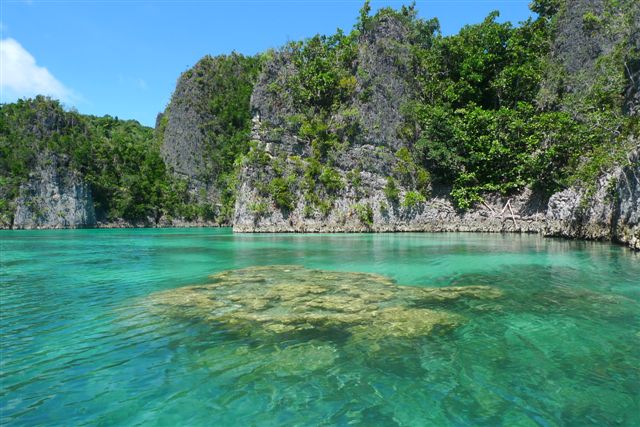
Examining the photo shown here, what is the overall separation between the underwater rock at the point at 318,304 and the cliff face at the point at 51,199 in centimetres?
4696

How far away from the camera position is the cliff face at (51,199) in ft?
146

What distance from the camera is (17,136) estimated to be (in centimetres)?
4794

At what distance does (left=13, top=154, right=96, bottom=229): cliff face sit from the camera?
4456cm

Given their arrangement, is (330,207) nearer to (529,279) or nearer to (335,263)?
(335,263)

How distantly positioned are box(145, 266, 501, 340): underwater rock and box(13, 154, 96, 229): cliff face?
4696 centimetres

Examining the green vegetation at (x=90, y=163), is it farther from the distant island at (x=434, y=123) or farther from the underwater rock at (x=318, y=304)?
the underwater rock at (x=318, y=304)

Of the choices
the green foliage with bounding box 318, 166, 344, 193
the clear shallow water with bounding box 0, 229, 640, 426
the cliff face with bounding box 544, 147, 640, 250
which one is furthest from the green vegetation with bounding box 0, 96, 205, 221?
the clear shallow water with bounding box 0, 229, 640, 426

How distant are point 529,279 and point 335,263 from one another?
17.2 ft

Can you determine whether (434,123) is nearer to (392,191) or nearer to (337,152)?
(392,191)

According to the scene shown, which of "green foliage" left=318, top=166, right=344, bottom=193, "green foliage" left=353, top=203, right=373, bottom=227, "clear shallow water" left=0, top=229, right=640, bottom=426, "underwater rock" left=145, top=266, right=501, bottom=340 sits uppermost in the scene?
"green foliage" left=318, top=166, right=344, bottom=193

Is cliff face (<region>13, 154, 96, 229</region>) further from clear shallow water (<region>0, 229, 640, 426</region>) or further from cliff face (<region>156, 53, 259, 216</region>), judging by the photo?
clear shallow water (<region>0, 229, 640, 426</region>)

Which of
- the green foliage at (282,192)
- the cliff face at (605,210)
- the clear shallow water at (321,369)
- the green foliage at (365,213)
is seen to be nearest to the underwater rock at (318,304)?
the clear shallow water at (321,369)

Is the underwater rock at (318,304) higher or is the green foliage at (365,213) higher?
the green foliage at (365,213)

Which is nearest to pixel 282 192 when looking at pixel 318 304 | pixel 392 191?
pixel 392 191
